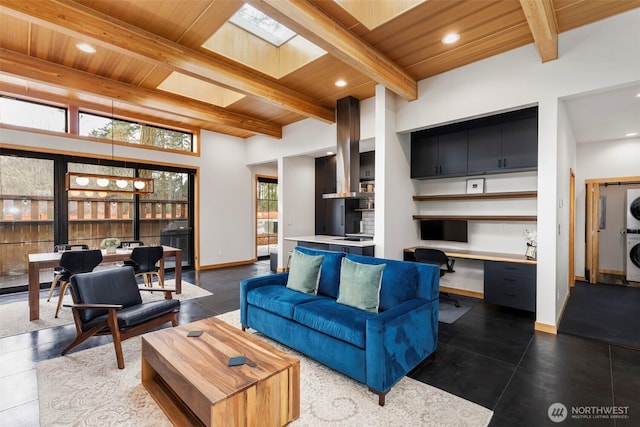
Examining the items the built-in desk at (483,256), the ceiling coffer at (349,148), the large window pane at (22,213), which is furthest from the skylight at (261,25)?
the large window pane at (22,213)

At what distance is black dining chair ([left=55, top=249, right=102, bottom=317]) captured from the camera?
3777 mm

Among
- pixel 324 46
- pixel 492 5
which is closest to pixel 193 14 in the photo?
pixel 324 46

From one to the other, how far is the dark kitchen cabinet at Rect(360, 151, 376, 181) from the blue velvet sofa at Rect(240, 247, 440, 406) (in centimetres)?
317

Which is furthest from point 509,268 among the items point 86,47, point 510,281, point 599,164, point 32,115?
point 32,115

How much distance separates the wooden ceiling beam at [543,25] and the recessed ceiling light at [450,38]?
73cm

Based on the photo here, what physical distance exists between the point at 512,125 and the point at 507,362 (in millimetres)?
3044

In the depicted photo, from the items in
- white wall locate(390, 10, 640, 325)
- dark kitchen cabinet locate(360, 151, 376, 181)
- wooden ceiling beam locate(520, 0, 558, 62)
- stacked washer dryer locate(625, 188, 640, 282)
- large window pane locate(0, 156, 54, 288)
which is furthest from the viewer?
dark kitchen cabinet locate(360, 151, 376, 181)

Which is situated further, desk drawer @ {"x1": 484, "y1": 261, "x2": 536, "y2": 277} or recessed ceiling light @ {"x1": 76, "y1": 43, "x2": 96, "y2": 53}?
desk drawer @ {"x1": 484, "y1": 261, "x2": 536, "y2": 277}

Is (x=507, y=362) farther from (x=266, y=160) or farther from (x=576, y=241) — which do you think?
(x=266, y=160)

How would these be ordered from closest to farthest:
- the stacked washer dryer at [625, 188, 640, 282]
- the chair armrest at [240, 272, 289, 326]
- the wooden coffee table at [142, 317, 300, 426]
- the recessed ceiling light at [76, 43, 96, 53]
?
the wooden coffee table at [142, 317, 300, 426] → the chair armrest at [240, 272, 289, 326] → the recessed ceiling light at [76, 43, 96, 53] → the stacked washer dryer at [625, 188, 640, 282]

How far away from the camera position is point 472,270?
4688 millimetres

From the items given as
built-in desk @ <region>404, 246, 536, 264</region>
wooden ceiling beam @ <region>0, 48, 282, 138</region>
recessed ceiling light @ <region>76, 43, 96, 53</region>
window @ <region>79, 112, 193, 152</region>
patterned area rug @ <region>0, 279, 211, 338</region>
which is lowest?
patterned area rug @ <region>0, 279, 211, 338</region>

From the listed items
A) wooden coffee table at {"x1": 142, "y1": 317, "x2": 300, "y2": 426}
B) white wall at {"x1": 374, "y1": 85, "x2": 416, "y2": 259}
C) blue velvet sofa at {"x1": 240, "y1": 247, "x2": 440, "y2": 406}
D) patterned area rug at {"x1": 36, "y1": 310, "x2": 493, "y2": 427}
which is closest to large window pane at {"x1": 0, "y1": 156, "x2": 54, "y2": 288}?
patterned area rug at {"x1": 36, "y1": 310, "x2": 493, "y2": 427}

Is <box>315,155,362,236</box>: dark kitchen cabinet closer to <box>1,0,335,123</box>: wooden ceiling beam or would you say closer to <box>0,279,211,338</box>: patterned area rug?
<box>1,0,335,123</box>: wooden ceiling beam
